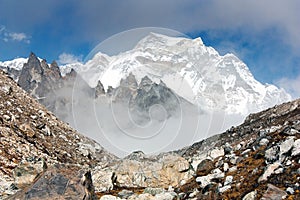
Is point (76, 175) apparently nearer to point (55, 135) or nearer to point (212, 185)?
point (212, 185)

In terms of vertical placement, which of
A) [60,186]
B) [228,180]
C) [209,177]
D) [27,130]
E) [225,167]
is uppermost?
[27,130]

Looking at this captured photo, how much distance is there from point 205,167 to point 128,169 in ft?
33.6

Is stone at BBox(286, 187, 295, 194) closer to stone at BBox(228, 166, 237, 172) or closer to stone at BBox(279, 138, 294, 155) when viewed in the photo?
stone at BBox(279, 138, 294, 155)

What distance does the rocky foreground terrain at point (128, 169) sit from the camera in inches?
1065

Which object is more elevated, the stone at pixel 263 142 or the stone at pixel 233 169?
the stone at pixel 263 142

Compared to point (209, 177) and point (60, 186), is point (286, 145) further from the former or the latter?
point (60, 186)

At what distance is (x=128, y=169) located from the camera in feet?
167

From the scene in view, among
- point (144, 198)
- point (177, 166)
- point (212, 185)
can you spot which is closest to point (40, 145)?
point (177, 166)

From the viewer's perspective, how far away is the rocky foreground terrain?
27.0 m

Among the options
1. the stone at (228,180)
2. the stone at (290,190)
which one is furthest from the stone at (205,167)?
the stone at (290,190)

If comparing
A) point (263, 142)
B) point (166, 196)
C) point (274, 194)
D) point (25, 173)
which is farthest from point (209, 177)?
point (25, 173)

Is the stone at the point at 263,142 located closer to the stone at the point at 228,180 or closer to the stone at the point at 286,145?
the stone at the point at 286,145

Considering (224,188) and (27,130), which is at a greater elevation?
(27,130)

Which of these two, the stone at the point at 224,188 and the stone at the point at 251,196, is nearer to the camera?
the stone at the point at 251,196
